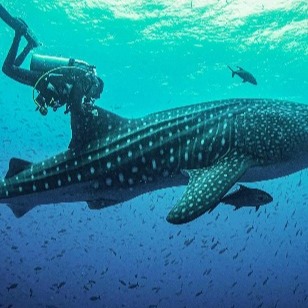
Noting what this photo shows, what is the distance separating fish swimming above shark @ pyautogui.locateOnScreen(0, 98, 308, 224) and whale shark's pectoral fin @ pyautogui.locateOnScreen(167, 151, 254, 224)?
0.02 metres

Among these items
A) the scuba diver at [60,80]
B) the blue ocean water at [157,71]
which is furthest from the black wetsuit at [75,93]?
the blue ocean water at [157,71]

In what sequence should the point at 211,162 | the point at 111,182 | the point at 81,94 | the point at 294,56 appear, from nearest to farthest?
the point at 211,162 → the point at 111,182 → the point at 81,94 → the point at 294,56

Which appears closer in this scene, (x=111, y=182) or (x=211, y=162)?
(x=211, y=162)

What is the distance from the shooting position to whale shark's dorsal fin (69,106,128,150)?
6109 millimetres

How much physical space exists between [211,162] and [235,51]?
2490 cm

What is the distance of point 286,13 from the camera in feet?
75.6

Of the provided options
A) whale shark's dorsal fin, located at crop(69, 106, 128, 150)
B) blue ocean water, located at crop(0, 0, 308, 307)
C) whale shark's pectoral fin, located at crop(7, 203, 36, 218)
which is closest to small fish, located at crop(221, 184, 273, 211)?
whale shark's dorsal fin, located at crop(69, 106, 128, 150)

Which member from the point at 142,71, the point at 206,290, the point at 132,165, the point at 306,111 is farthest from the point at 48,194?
the point at 206,290

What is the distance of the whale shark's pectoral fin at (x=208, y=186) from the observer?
14.9 feet

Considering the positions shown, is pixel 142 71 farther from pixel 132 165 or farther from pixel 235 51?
pixel 132 165

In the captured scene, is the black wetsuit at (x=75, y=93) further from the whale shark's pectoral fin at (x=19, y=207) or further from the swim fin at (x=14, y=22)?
the whale shark's pectoral fin at (x=19, y=207)

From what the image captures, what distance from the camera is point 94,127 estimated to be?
6.14 meters

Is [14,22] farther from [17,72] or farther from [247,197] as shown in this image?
[247,197]

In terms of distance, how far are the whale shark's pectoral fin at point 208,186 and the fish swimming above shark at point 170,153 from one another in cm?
2
